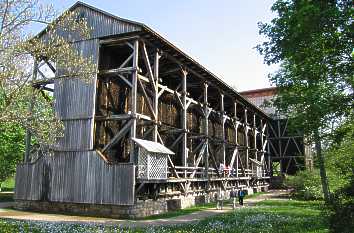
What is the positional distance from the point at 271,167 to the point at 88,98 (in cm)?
3648

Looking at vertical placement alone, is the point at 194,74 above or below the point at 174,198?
above

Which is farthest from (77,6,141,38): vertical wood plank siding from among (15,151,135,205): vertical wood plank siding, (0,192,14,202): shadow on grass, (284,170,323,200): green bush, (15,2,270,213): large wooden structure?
(284,170,323,200): green bush

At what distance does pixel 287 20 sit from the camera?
1493 centimetres

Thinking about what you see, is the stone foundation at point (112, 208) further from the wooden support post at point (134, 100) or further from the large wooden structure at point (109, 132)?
the wooden support post at point (134, 100)

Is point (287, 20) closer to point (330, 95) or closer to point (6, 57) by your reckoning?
point (330, 95)

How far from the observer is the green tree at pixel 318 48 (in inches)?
544

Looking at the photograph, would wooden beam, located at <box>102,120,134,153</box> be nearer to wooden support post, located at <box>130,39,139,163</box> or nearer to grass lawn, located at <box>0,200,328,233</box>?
A: wooden support post, located at <box>130,39,139,163</box>

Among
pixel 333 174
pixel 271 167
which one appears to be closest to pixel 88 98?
pixel 333 174

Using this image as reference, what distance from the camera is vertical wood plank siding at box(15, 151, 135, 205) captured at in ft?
60.5

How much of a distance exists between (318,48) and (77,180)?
46.3 feet

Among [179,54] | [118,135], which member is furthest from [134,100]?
[179,54]

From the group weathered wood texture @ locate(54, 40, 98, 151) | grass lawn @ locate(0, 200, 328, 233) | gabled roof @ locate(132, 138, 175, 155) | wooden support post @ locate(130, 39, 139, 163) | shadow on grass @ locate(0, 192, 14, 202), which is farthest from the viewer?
shadow on grass @ locate(0, 192, 14, 202)

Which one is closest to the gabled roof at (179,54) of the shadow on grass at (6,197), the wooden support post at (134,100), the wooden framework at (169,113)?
the wooden framework at (169,113)

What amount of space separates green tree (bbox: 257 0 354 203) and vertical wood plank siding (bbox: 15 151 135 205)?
31.4 feet
